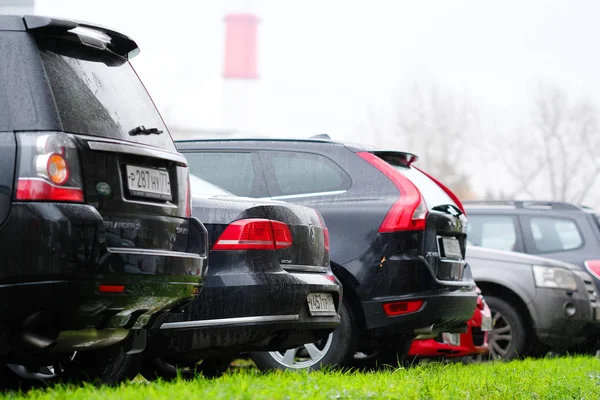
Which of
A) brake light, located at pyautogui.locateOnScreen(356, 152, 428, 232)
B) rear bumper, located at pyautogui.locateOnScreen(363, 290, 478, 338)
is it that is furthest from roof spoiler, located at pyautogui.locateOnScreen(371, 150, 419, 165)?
rear bumper, located at pyautogui.locateOnScreen(363, 290, 478, 338)

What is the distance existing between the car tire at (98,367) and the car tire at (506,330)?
6.03 meters

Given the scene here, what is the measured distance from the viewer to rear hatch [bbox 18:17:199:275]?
4863 mm

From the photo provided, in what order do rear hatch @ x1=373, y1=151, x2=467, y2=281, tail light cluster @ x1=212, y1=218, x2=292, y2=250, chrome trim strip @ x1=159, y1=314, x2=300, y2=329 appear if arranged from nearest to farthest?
1. chrome trim strip @ x1=159, y1=314, x2=300, y2=329
2. tail light cluster @ x1=212, y1=218, x2=292, y2=250
3. rear hatch @ x1=373, y1=151, x2=467, y2=281

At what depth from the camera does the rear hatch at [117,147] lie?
16.0 feet

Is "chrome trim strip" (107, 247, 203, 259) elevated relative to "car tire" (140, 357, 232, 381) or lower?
elevated

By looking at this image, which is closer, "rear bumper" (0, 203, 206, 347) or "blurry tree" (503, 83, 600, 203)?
"rear bumper" (0, 203, 206, 347)

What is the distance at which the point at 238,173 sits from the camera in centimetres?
881

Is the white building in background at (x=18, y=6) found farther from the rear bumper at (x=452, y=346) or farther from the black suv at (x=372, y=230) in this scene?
the rear bumper at (x=452, y=346)

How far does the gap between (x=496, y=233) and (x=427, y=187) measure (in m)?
5.07

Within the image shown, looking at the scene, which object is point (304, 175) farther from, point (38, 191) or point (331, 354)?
point (38, 191)

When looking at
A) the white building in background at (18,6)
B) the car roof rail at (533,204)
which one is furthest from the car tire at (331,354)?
the car roof rail at (533,204)

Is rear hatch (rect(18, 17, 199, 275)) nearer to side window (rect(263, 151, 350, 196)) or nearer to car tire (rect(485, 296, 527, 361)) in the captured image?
side window (rect(263, 151, 350, 196))

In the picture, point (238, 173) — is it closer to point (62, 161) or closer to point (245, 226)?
point (245, 226)

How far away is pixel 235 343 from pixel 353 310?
2.06 metres
